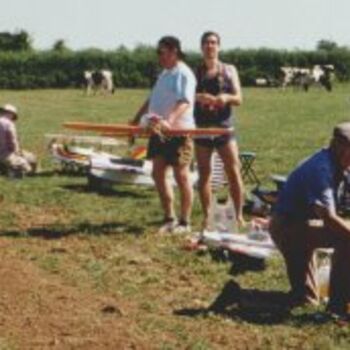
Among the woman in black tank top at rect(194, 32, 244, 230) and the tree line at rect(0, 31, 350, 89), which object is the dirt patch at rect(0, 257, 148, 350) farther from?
the tree line at rect(0, 31, 350, 89)

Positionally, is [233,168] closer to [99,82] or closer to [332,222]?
[332,222]

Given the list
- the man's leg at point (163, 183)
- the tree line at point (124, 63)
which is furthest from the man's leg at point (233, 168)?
the tree line at point (124, 63)

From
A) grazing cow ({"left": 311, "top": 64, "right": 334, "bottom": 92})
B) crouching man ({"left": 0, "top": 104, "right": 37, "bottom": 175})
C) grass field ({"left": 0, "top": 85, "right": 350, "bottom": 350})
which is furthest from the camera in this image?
grazing cow ({"left": 311, "top": 64, "right": 334, "bottom": 92})

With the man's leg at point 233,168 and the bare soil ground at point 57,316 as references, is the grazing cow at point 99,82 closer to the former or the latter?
the man's leg at point 233,168

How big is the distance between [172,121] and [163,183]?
0.71 meters

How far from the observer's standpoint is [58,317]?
25.4ft

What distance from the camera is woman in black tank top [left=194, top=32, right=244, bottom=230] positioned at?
10781 millimetres

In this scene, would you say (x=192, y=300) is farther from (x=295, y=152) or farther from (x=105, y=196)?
(x=295, y=152)

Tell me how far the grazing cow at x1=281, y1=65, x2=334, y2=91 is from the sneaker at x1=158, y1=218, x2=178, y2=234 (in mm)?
43855

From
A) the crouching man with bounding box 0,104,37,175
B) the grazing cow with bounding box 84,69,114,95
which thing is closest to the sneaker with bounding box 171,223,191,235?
the crouching man with bounding box 0,104,37,175

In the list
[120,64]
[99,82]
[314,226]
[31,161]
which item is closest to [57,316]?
[314,226]

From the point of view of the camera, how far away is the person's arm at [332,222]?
7.50 meters

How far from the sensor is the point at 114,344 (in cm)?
709

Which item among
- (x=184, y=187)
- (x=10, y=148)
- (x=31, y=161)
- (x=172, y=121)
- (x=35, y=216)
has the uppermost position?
(x=172, y=121)
